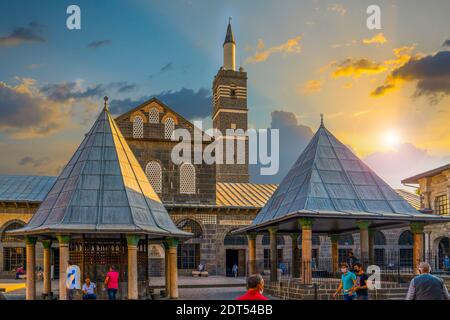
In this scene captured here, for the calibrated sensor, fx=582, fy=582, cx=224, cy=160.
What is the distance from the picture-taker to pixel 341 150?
65.1 ft

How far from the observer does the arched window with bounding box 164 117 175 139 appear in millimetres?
35250

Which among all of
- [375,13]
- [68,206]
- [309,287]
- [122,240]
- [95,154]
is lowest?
[309,287]

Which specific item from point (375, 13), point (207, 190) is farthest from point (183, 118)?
point (375, 13)

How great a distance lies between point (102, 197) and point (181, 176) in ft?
63.9

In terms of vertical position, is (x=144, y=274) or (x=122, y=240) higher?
(x=122, y=240)

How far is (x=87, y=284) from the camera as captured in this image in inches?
554

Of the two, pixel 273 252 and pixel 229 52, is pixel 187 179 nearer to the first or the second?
pixel 273 252

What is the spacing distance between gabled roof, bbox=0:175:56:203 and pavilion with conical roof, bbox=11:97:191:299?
51.2ft

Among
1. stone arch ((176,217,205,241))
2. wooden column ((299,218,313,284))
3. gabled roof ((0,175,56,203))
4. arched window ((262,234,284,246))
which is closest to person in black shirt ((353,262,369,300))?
wooden column ((299,218,313,284))

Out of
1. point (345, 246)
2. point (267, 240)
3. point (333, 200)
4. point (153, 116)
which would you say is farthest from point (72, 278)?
point (345, 246)

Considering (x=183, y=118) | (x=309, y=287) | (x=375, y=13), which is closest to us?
(x=375, y=13)

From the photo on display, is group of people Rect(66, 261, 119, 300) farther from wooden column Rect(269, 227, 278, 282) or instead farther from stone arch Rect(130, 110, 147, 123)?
stone arch Rect(130, 110, 147, 123)
